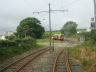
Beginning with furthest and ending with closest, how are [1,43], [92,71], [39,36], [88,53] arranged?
[39,36], [1,43], [88,53], [92,71]

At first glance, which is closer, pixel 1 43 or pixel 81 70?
pixel 81 70

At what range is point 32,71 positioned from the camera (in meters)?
18.4

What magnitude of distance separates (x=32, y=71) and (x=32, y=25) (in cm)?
8695

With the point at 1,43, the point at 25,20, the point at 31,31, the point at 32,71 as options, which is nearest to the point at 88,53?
the point at 32,71

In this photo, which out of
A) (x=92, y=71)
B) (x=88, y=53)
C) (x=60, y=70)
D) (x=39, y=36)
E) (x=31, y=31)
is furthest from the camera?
(x=39, y=36)

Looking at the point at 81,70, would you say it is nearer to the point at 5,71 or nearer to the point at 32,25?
the point at 5,71

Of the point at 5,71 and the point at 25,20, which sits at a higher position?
the point at 25,20

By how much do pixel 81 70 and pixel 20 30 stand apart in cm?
8572

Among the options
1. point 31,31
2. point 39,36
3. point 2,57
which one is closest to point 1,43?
point 2,57

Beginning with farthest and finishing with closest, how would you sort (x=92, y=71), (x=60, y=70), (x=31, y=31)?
(x=31, y=31)
(x=60, y=70)
(x=92, y=71)

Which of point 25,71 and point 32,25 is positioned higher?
point 32,25

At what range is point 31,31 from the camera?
99438mm

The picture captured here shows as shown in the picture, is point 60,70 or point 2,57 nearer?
point 60,70

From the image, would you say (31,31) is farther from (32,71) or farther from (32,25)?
(32,71)
